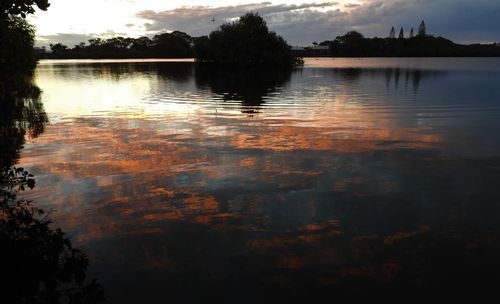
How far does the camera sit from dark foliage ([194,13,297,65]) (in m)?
120

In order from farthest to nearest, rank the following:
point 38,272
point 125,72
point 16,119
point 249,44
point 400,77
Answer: point 249,44, point 125,72, point 400,77, point 16,119, point 38,272

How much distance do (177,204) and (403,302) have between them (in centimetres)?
722

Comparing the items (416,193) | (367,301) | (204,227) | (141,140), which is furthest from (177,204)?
(141,140)

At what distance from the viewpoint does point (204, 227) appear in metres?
11.3

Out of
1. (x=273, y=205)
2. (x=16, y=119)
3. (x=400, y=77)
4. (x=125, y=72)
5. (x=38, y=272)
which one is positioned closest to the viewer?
(x=38, y=272)

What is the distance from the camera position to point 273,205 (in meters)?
12.7

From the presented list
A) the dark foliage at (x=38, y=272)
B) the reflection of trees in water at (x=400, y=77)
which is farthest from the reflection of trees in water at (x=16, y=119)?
the reflection of trees in water at (x=400, y=77)

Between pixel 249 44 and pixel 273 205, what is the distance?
110588mm

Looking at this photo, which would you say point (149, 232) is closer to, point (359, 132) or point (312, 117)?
point (359, 132)

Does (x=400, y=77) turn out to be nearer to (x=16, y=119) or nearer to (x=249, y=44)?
(x=249, y=44)

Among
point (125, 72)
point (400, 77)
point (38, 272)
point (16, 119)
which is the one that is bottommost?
point (38, 272)

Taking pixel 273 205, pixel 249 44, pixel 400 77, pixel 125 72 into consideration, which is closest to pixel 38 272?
pixel 273 205

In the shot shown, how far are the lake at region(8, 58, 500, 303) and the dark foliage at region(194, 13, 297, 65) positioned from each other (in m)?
96.8

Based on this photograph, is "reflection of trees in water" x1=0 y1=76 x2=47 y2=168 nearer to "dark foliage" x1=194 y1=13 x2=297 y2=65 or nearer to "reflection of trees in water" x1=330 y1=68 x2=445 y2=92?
"reflection of trees in water" x1=330 y1=68 x2=445 y2=92
